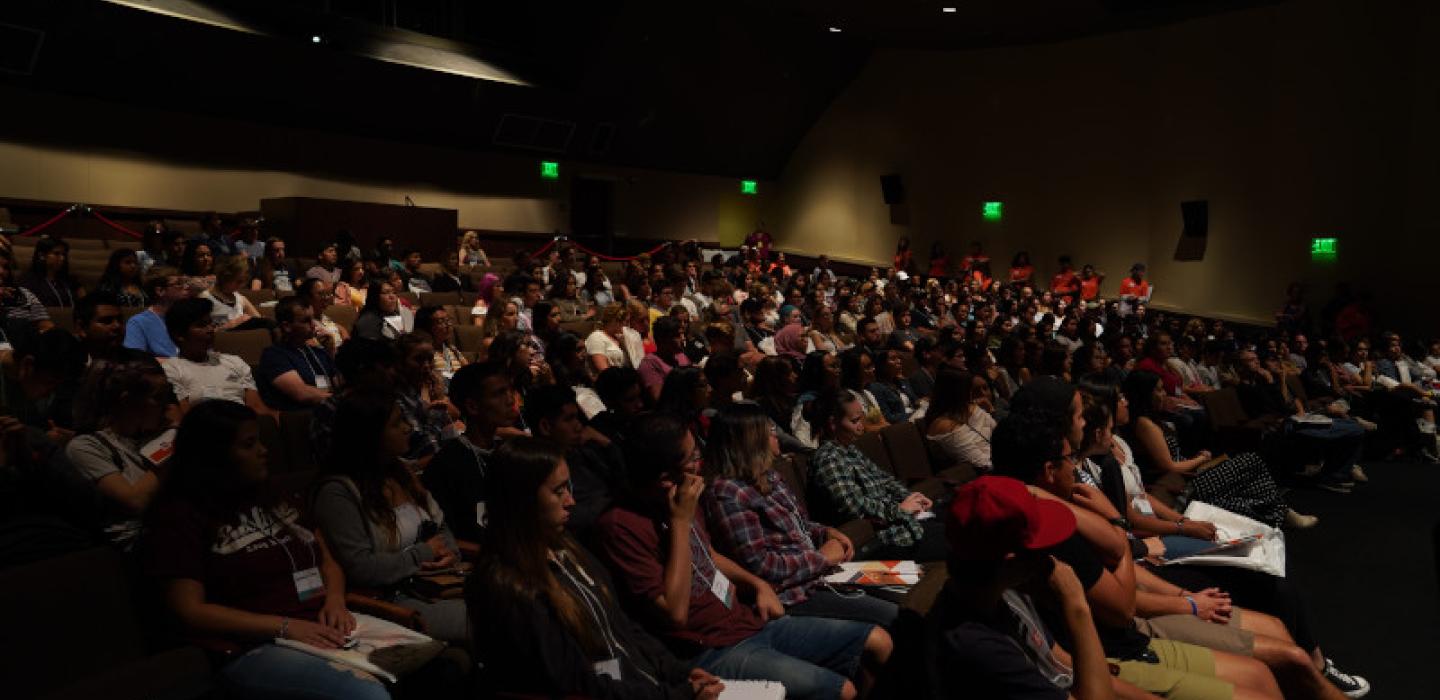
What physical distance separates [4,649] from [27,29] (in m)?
9.41

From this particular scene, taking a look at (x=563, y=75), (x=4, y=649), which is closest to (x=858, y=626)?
(x=4, y=649)

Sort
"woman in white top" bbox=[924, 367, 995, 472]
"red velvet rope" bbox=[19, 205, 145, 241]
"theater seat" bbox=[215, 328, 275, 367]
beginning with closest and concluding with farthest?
"woman in white top" bbox=[924, 367, 995, 472] → "theater seat" bbox=[215, 328, 275, 367] → "red velvet rope" bbox=[19, 205, 145, 241]

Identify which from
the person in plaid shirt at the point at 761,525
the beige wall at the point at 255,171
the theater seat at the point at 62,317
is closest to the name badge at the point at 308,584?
the person in plaid shirt at the point at 761,525

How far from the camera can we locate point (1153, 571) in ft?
11.1

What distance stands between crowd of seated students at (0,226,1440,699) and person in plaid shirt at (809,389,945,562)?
13 millimetres

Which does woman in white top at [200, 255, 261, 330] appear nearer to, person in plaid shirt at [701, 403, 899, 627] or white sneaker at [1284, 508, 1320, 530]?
person in plaid shirt at [701, 403, 899, 627]

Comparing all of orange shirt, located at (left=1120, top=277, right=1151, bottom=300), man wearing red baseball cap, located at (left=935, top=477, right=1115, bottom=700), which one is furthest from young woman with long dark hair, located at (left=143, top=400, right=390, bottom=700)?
orange shirt, located at (left=1120, top=277, right=1151, bottom=300)

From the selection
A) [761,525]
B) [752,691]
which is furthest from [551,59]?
[752,691]

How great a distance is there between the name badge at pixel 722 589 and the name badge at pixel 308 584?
0.95 meters

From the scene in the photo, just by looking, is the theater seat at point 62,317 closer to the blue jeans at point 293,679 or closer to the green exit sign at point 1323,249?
the blue jeans at point 293,679

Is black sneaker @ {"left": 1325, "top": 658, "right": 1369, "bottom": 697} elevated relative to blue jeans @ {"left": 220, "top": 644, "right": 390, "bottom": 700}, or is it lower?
lower

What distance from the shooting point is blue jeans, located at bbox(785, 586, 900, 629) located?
2.79 m

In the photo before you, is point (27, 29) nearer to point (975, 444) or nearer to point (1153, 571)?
point (975, 444)

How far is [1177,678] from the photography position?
2502 mm
